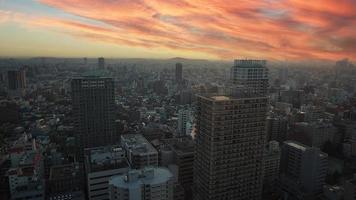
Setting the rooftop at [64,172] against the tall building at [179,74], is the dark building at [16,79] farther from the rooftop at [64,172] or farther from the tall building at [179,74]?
the rooftop at [64,172]

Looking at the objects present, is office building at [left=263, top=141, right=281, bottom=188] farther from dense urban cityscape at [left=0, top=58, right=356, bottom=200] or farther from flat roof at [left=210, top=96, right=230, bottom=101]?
flat roof at [left=210, top=96, right=230, bottom=101]

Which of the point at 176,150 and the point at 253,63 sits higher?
the point at 253,63

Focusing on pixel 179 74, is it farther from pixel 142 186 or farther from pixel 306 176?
pixel 142 186

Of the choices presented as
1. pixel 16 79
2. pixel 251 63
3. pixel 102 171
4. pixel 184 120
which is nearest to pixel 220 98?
pixel 102 171

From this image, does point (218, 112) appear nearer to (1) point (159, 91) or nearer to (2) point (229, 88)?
(2) point (229, 88)

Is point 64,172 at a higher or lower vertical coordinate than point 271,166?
higher

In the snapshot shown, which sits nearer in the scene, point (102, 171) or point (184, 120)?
point (102, 171)

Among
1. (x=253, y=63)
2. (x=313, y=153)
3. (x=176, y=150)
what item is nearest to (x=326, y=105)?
(x=253, y=63)
